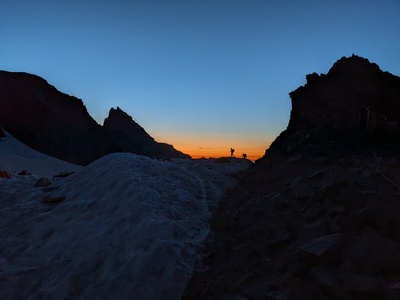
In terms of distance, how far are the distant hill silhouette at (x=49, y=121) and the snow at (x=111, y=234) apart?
28862 millimetres

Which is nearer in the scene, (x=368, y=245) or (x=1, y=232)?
(x=368, y=245)

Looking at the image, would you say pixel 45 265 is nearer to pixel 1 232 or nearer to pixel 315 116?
pixel 1 232

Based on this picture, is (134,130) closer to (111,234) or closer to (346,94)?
(346,94)

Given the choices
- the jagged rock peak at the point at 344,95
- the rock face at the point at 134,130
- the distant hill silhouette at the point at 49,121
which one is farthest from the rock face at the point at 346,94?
the rock face at the point at 134,130

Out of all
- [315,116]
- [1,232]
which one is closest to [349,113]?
[315,116]

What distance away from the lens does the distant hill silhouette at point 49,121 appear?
3897 cm

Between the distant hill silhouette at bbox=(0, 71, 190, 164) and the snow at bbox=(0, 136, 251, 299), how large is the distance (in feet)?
94.7

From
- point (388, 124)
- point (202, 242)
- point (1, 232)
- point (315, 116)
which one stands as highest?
point (315, 116)

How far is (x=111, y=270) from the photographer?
6.51 metres

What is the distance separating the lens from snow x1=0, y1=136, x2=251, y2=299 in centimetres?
628

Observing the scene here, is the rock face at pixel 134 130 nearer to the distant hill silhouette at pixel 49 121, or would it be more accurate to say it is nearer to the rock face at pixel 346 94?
the distant hill silhouette at pixel 49 121

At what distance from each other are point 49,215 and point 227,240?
5.76 meters

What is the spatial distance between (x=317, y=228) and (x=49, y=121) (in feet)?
135

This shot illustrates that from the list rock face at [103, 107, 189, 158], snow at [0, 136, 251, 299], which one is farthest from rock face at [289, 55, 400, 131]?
rock face at [103, 107, 189, 158]
